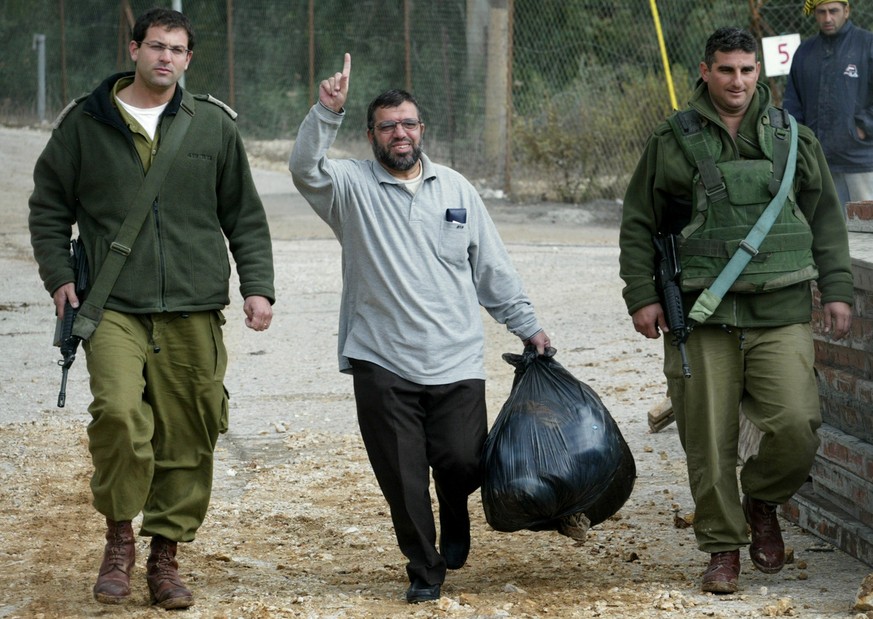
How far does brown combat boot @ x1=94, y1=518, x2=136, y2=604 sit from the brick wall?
2.63 m

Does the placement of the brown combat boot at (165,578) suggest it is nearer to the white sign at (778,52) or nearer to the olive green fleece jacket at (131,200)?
the olive green fleece jacket at (131,200)

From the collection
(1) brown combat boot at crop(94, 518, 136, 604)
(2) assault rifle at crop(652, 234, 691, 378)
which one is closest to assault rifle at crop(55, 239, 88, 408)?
(1) brown combat boot at crop(94, 518, 136, 604)

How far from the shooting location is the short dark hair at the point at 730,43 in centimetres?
475

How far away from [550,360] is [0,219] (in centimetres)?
1297

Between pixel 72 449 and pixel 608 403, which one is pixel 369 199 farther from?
pixel 608 403

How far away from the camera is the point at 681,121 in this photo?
4.84 metres

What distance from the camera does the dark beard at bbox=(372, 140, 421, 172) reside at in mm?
4805

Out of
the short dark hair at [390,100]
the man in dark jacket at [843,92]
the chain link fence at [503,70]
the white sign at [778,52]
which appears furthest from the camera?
the chain link fence at [503,70]

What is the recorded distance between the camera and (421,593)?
477 cm

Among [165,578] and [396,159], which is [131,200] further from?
[165,578]

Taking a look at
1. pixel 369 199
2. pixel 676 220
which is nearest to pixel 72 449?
pixel 369 199

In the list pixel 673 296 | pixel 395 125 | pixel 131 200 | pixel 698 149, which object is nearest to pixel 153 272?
pixel 131 200

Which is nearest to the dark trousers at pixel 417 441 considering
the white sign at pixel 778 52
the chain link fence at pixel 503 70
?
the white sign at pixel 778 52

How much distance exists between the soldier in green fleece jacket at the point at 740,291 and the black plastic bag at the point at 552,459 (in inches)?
12.1
